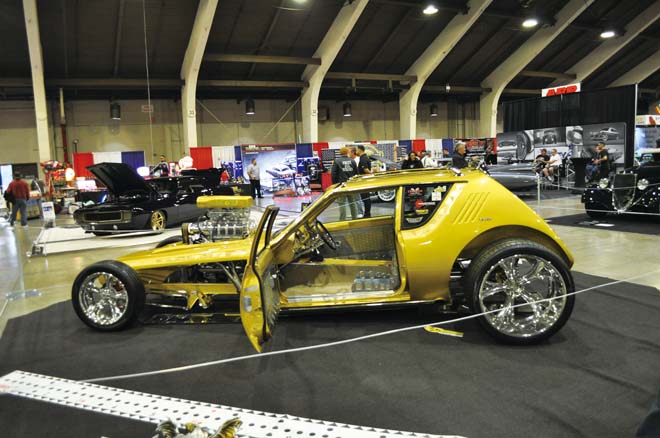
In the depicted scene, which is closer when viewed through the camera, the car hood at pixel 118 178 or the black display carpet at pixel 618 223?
the black display carpet at pixel 618 223

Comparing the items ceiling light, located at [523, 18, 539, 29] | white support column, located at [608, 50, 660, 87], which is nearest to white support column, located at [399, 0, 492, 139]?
ceiling light, located at [523, 18, 539, 29]

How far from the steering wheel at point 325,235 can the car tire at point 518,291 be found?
1.31 m

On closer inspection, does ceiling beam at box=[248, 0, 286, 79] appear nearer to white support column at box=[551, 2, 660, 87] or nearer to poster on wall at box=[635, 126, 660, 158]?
poster on wall at box=[635, 126, 660, 158]

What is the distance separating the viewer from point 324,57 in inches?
726

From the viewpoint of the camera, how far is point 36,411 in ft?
8.39

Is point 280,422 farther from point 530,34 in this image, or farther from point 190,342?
point 530,34

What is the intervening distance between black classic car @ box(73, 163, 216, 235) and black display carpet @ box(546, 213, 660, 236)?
743cm

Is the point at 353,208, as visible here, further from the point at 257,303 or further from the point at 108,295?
the point at 257,303

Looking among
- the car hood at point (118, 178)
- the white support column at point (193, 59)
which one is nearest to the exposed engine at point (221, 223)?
the car hood at point (118, 178)

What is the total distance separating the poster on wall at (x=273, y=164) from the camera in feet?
59.1

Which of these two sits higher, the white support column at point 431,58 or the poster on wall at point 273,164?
the white support column at point 431,58

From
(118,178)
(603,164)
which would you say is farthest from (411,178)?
(603,164)

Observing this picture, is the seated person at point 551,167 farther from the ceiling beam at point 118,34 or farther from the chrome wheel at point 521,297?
the ceiling beam at point 118,34

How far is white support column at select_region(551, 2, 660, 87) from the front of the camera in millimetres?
21906
